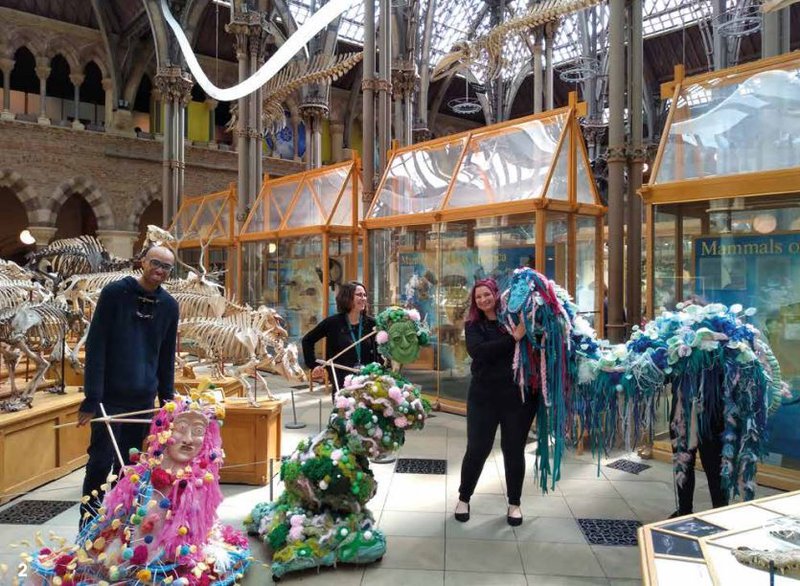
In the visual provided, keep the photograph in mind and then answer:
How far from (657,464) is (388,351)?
315 cm

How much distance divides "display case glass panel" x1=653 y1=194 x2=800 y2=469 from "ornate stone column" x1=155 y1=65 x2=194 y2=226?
50.0 ft

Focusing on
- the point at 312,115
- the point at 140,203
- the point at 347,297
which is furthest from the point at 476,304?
the point at 140,203

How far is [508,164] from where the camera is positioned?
6.93m

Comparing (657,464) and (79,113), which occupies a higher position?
(79,113)

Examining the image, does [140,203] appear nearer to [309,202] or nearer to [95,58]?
[95,58]

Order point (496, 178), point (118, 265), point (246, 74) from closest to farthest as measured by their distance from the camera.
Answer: point (496, 178)
point (118, 265)
point (246, 74)

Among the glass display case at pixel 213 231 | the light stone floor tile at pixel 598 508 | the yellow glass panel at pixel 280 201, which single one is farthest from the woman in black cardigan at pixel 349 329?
the glass display case at pixel 213 231

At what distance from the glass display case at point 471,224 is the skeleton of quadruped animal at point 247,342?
9.00 ft

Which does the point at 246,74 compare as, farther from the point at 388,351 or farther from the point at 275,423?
the point at 388,351

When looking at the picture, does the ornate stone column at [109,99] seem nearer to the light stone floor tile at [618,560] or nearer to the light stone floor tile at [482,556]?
the light stone floor tile at [482,556]

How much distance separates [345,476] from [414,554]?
0.65 m

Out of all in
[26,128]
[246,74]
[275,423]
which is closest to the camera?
[275,423]

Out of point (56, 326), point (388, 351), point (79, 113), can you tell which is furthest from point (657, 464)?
point (79, 113)

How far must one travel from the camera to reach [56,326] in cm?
523
